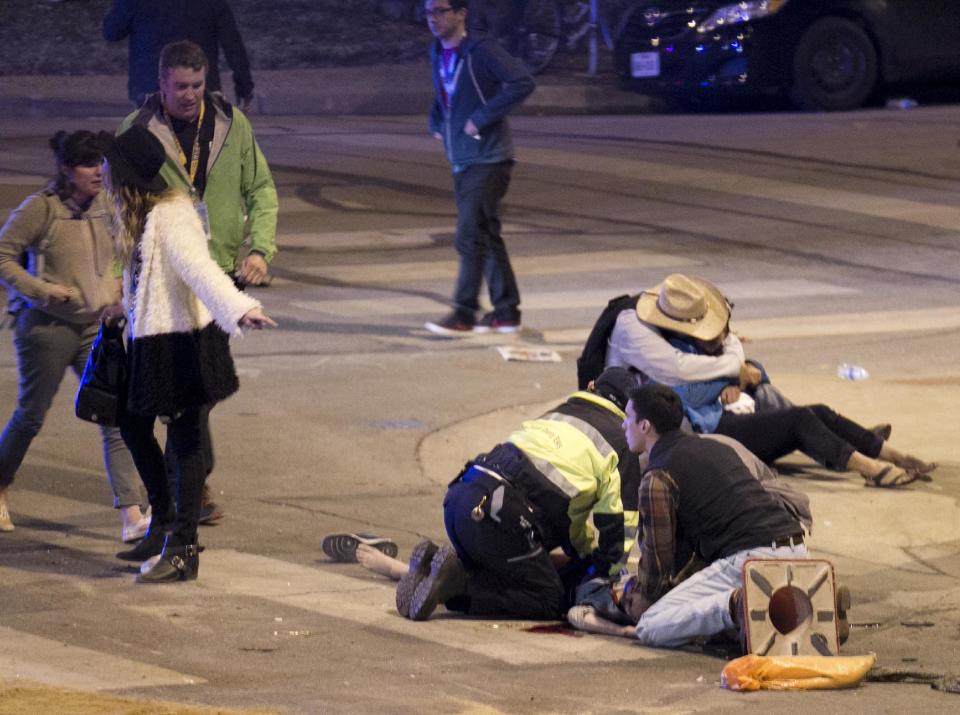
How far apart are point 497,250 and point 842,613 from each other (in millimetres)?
5736

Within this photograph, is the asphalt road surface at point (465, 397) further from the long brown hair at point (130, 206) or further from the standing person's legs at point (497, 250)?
the long brown hair at point (130, 206)

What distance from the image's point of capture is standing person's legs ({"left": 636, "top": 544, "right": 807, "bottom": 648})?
6.23 metres

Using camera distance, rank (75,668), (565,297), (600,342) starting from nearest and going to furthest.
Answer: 1. (75,668)
2. (600,342)
3. (565,297)

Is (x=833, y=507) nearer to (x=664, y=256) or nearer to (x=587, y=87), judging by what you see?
(x=664, y=256)

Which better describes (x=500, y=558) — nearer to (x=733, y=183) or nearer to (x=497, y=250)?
(x=497, y=250)

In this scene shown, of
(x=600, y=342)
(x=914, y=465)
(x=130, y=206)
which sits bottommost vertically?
(x=914, y=465)

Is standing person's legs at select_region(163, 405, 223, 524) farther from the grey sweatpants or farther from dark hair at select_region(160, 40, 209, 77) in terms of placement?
dark hair at select_region(160, 40, 209, 77)

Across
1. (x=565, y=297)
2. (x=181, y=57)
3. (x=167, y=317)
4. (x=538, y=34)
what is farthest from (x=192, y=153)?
(x=538, y=34)

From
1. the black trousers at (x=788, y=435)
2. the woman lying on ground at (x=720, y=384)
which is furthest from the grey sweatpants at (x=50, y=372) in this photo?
the black trousers at (x=788, y=435)

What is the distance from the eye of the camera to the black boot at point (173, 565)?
6.86 metres

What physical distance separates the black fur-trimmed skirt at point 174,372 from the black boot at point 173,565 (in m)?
0.50

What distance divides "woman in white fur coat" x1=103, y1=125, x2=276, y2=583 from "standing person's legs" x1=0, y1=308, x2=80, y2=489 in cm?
69

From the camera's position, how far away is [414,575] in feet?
21.7

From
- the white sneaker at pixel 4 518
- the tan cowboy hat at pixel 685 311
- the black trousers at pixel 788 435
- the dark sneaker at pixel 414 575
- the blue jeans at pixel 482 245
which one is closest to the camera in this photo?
the dark sneaker at pixel 414 575
